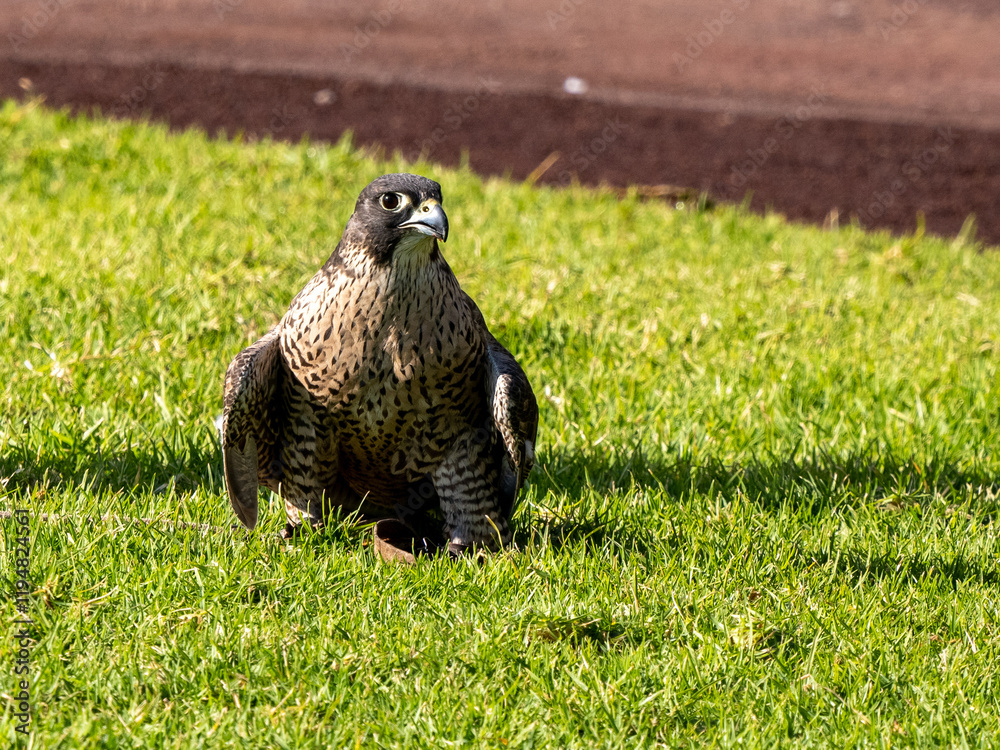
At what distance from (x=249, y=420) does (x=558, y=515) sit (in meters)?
1.08

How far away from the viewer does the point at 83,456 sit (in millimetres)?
3975

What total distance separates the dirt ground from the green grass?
2871mm

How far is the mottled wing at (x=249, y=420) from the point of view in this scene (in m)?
3.31

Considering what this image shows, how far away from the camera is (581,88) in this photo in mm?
12438

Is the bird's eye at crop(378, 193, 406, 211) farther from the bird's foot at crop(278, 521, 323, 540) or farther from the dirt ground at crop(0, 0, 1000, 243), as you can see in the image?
the dirt ground at crop(0, 0, 1000, 243)

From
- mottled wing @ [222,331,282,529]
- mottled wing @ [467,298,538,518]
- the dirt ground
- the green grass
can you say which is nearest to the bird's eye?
mottled wing @ [467,298,538,518]

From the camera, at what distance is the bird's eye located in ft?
10.6

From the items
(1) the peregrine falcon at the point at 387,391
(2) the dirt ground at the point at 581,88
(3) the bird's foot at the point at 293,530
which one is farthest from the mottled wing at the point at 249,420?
(2) the dirt ground at the point at 581,88

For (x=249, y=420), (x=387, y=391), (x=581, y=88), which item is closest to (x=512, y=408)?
(x=387, y=391)

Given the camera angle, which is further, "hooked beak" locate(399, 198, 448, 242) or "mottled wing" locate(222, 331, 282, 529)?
"mottled wing" locate(222, 331, 282, 529)

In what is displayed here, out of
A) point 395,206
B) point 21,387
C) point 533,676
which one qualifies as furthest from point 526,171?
point 533,676

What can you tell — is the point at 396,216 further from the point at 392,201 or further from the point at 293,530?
the point at 293,530

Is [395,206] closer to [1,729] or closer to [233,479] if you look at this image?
[233,479]

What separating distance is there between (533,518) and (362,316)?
102 centimetres
